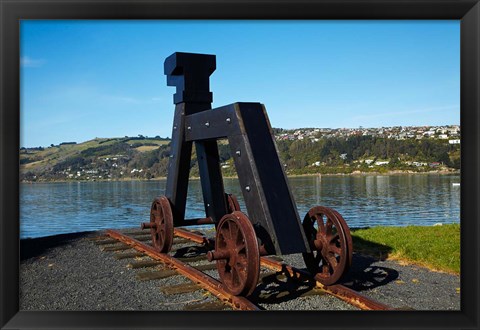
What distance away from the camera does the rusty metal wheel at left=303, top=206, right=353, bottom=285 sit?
5.13m

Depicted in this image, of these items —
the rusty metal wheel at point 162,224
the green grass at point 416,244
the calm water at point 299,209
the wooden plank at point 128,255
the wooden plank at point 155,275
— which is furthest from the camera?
the calm water at point 299,209

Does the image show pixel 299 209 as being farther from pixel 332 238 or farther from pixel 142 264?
pixel 332 238

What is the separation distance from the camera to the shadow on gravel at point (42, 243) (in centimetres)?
865

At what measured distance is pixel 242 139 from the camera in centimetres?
548

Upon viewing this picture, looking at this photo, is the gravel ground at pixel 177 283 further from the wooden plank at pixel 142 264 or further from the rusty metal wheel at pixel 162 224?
the rusty metal wheel at pixel 162 224

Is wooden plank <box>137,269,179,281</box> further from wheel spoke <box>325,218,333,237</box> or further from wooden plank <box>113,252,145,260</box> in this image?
wheel spoke <box>325,218,333,237</box>

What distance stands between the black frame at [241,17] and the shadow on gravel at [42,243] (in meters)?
5.09

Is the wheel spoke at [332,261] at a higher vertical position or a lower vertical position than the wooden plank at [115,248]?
higher

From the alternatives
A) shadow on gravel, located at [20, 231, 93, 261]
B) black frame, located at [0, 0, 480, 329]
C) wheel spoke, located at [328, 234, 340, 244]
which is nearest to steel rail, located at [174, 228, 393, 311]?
wheel spoke, located at [328, 234, 340, 244]

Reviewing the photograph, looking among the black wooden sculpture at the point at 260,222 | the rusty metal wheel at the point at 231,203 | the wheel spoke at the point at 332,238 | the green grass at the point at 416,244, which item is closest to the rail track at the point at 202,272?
the black wooden sculpture at the point at 260,222

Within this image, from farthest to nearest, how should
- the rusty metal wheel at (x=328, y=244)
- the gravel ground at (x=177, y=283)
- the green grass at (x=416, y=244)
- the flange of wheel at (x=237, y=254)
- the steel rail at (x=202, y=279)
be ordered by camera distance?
the green grass at (x=416, y=244), the gravel ground at (x=177, y=283), the rusty metal wheel at (x=328, y=244), the steel rail at (x=202, y=279), the flange of wheel at (x=237, y=254)

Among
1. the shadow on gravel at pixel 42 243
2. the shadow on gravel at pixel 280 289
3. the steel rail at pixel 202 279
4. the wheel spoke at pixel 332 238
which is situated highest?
the wheel spoke at pixel 332 238
